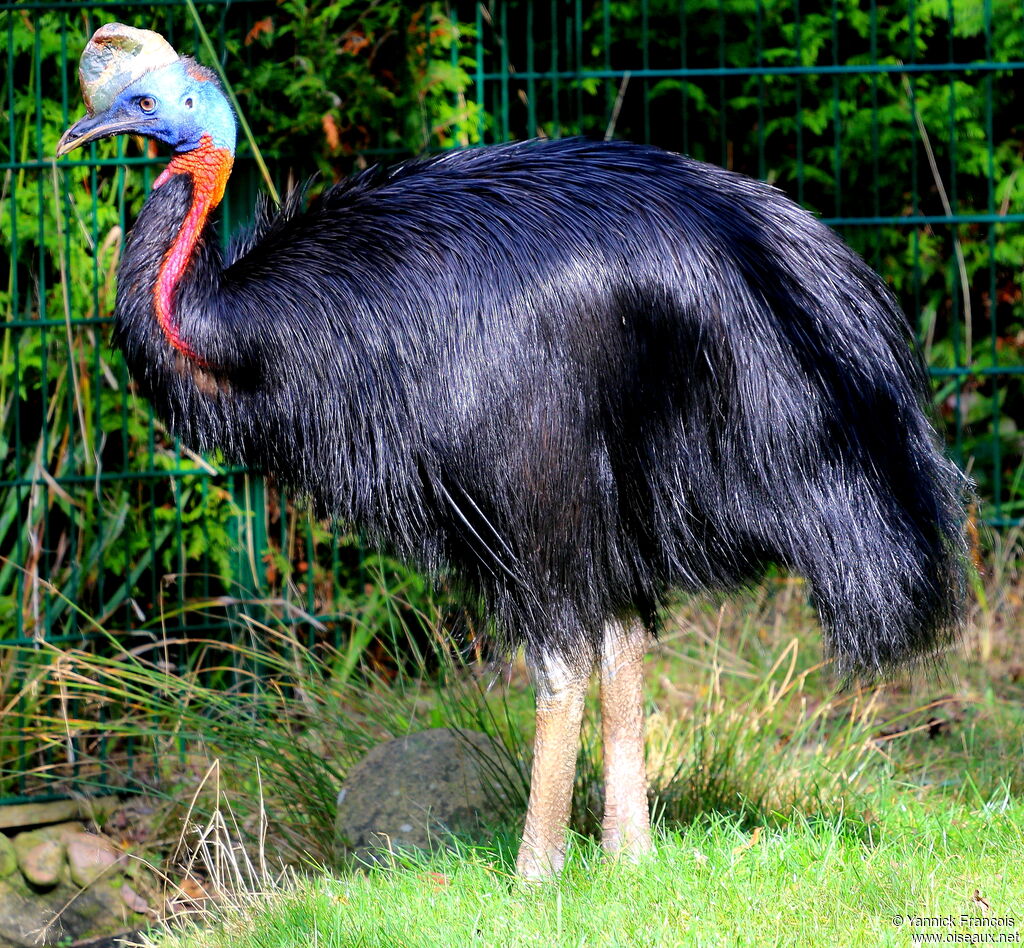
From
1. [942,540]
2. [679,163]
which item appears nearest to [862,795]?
[942,540]

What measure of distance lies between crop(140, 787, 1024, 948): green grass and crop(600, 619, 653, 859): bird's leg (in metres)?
0.08

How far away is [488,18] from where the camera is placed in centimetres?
463

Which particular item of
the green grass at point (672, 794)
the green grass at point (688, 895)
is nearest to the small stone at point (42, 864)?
the green grass at point (672, 794)

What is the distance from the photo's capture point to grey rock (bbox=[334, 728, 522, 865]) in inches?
135

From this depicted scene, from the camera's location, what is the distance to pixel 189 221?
9.23ft

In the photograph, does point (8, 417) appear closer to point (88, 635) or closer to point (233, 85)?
point (88, 635)

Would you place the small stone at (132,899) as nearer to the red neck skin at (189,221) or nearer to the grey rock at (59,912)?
the grey rock at (59,912)

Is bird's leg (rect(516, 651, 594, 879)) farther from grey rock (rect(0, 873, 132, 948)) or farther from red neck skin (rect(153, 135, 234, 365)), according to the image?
grey rock (rect(0, 873, 132, 948))

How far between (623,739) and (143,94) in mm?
1654

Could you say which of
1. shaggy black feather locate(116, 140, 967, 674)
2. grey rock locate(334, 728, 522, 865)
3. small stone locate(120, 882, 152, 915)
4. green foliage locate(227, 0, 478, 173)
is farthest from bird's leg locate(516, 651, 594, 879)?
green foliage locate(227, 0, 478, 173)

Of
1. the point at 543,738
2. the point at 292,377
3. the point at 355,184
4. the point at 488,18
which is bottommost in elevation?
the point at 543,738

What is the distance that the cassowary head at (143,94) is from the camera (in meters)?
2.85

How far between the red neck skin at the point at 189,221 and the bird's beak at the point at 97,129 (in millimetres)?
97

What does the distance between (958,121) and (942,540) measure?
2.79 metres
